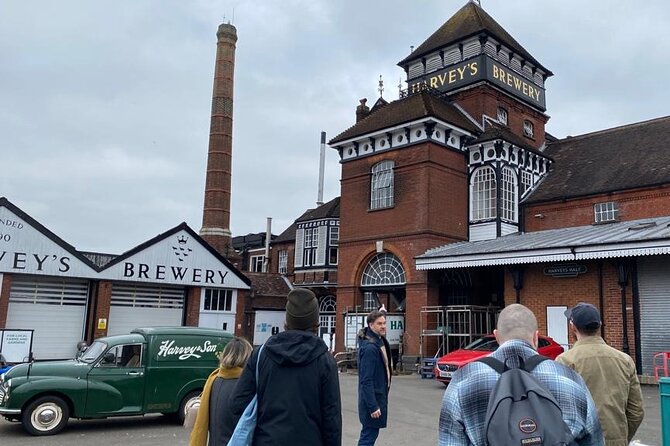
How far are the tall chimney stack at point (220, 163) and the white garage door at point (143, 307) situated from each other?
10742 millimetres

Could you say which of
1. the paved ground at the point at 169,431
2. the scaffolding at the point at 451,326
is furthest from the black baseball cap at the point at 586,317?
the scaffolding at the point at 451,326

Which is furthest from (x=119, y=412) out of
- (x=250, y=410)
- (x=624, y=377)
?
(x=624, y=377)

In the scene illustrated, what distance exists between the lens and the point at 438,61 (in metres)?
28.9

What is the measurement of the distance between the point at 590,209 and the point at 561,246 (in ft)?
20.0

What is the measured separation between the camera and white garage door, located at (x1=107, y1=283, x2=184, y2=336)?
23781 mm

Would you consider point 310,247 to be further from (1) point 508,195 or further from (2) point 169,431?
(2) point 169,431

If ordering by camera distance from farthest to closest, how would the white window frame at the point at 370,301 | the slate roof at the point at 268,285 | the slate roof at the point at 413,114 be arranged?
the slate roof at the point at 268,285 → the white window frame at the point at 370,301 → the slate roof at the point at 413,114

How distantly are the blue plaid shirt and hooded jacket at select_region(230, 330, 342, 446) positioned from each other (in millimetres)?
1041

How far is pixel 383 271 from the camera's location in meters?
24.9

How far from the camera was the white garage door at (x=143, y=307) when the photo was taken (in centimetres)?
2378

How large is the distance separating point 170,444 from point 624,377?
6.88m

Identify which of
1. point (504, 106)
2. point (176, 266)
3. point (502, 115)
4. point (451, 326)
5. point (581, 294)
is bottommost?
point (451, 326)

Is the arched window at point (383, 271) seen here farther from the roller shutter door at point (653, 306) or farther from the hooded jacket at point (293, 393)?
the hooded jacket at point (293, 393)

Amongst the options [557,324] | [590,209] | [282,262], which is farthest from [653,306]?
[282,262]
